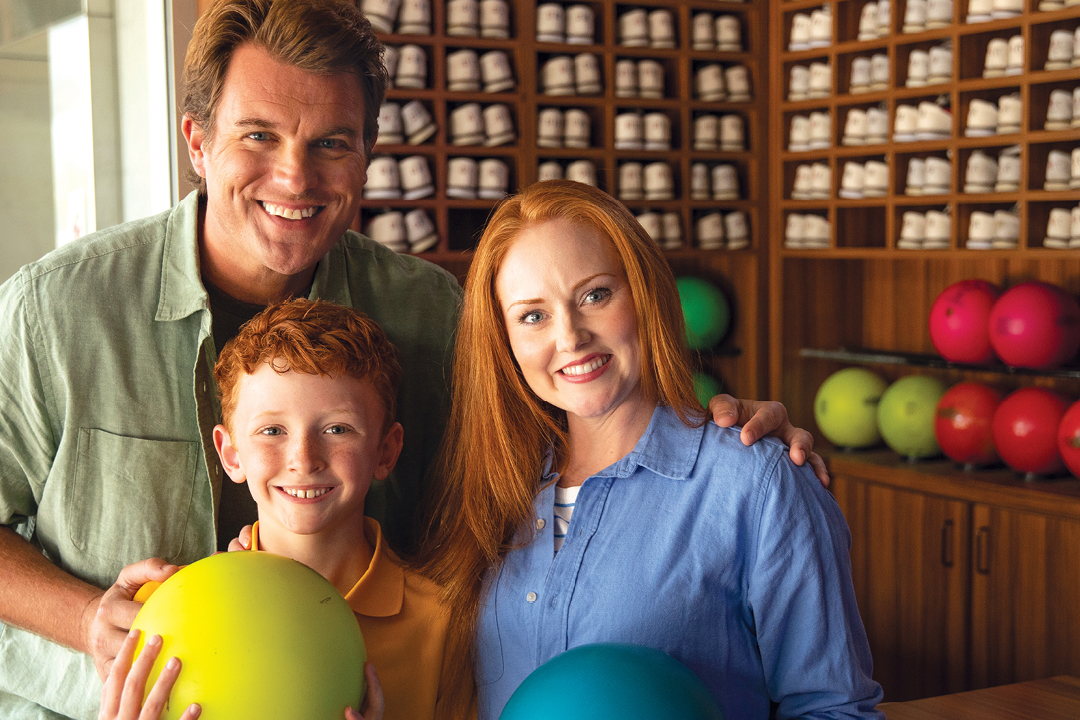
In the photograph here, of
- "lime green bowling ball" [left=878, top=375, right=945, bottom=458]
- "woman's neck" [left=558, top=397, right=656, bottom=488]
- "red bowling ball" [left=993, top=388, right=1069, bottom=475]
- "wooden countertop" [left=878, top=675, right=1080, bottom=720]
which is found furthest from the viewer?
"lime green bowling ball" [left=878, top=375, right=945, bottom=458]

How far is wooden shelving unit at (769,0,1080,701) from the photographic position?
3.55 meters

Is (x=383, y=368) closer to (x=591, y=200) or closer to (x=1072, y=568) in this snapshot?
(x=591, y=200)

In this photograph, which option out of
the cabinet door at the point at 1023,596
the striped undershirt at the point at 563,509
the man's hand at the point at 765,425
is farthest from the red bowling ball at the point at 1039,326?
the striped undershirt at the point at 563,509

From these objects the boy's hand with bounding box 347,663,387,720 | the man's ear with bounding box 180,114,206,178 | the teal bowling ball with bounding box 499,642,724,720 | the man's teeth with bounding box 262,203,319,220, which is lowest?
the boy's hand with bounding box 347,663,387,720

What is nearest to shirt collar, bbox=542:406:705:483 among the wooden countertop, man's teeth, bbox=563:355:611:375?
man's teeth, bbox=563:355:611:375

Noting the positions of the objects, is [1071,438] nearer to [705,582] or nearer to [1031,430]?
[1031,430]

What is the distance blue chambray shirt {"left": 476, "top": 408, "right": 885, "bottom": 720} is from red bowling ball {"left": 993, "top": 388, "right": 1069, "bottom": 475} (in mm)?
2423

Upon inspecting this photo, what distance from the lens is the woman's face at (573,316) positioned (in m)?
1.48

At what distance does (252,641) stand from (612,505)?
1.82 ft

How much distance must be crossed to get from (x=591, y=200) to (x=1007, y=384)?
3.08m

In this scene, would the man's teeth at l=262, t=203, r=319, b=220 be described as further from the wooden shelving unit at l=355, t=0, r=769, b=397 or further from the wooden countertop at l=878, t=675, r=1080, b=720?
the wooden shelving unit at l=355, t=0, r=769, b=397

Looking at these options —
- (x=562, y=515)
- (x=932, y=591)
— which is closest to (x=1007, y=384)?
(x=932, y=591)

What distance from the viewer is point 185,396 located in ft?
5.79

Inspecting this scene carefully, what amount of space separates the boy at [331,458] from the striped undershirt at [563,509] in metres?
0.21
